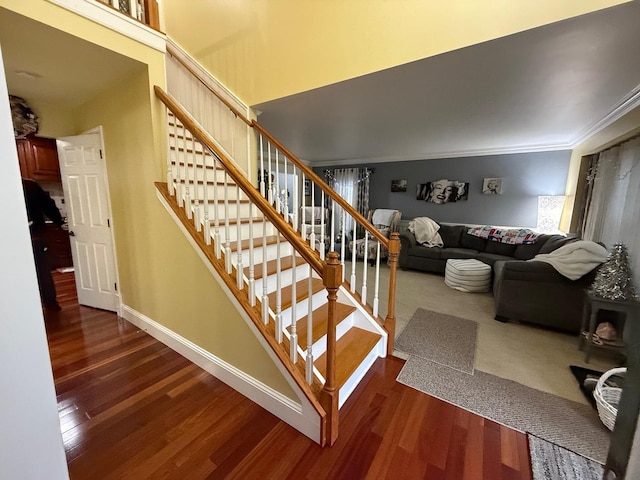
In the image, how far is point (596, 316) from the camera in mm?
2205

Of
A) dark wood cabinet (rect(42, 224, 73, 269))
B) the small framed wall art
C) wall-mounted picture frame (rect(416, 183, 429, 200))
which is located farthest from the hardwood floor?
the small framed wall art

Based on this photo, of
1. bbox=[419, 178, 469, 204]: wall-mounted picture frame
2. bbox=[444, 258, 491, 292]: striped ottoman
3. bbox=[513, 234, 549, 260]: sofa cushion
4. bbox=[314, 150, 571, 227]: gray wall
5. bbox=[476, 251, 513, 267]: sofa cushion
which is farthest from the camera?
bbox=[419, 178, 469, 204]: wall-mounted picture frame

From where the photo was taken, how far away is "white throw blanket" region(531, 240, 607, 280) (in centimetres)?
232

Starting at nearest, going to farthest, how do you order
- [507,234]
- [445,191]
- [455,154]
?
[507,234] < [455,154] < [445,191]

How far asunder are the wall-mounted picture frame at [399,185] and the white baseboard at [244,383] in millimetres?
5093

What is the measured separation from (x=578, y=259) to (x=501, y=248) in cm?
220

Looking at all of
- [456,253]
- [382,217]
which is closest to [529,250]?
[456,253]

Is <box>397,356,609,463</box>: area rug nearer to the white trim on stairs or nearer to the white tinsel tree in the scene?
the white trim on stairs

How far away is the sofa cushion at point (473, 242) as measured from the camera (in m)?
4.72

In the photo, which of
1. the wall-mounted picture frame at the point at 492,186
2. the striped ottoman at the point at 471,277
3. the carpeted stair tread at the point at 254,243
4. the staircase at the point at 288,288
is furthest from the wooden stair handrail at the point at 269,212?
the wall-mounted picture frame at the point at 492,186

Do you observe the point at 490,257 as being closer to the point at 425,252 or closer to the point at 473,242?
the point at 473,242

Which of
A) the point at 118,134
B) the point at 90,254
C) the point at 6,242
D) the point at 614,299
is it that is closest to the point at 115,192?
the point at 118,134

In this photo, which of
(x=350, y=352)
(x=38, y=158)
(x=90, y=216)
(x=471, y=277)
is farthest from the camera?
(x=38, y=158)

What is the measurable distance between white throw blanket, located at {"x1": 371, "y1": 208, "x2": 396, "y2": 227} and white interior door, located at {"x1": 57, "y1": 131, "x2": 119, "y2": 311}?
4613 mm
